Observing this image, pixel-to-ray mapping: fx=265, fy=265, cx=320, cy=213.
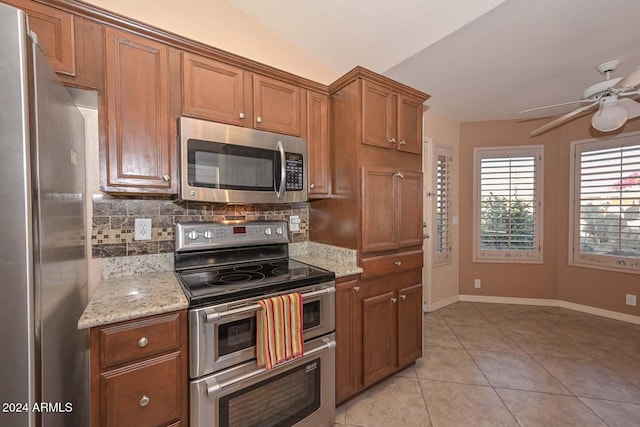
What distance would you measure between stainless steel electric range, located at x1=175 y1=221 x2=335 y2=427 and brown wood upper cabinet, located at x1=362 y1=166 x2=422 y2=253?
49 centimetres

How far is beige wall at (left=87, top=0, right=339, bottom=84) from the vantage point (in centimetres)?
169

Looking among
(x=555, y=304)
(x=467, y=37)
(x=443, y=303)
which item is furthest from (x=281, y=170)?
(x=555, y=304)

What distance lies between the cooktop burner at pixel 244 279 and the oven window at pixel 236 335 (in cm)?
14

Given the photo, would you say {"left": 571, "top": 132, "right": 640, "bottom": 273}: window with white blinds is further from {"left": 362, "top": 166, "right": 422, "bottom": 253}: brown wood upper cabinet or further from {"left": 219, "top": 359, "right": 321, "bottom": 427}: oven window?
{"left": 219, "top": 359, "right": 321, "bottom": 427}: oven window

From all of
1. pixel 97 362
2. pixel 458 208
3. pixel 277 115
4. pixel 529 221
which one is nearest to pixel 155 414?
pixel 97 362

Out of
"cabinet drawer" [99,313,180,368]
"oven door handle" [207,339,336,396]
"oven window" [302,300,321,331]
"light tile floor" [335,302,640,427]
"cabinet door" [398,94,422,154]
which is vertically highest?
"cabinet door" [398,94,422,154]

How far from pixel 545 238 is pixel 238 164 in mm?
4249

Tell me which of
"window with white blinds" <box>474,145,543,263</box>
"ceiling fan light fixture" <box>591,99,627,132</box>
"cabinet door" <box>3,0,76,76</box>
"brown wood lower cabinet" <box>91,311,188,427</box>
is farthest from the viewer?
"window with white blinds" <box>474,145,543,263</box>

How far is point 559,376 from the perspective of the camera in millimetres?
2148

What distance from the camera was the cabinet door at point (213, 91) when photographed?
1.55 metres

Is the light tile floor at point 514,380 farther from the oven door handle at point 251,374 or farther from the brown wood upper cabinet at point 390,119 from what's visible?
the brown wood upper cabinet at point 390,119

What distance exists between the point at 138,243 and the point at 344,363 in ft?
5.08

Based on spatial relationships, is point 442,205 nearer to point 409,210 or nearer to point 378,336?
point 409,210

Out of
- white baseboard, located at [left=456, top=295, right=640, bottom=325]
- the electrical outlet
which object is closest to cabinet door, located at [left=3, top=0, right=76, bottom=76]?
the electrical outlet
